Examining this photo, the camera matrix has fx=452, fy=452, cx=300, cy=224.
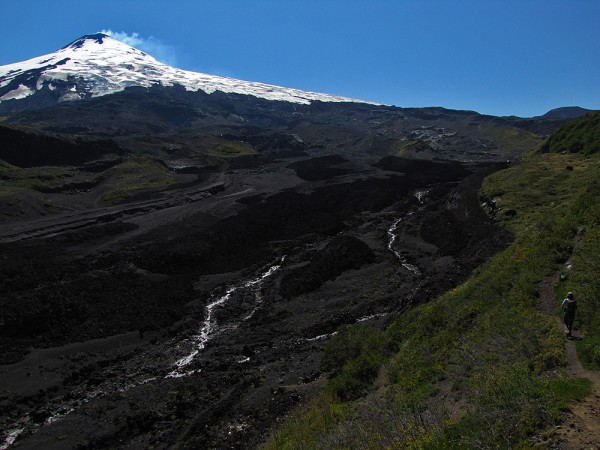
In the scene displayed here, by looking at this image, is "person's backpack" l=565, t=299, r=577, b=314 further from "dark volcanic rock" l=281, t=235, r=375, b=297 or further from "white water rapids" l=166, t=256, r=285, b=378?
"dark volcanic rock" l=281, t=235, r=375, b=297

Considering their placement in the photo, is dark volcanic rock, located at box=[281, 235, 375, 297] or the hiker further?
dark volcanic rock, located at box=[281, 235, 375, 297]

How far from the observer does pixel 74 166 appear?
109688 mm

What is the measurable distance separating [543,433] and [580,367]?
3.90 metres

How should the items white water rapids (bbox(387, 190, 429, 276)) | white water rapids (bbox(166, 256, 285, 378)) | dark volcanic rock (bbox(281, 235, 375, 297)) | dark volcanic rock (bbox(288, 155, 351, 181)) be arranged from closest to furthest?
white water rapids (bbox(166, 256, 285, 378)), dark volcanic rock (bbox(281, 235, 375, 297)), white water rapids (bbox(387, 190, 429, 276)), dark volcanic rock (bbox(288, 155, 351, 181))

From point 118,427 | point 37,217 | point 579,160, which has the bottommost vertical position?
point 118,427

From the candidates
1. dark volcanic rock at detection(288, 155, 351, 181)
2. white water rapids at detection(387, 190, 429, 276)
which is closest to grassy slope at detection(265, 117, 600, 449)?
white water rapids at detection(387, 190, 429, 276)

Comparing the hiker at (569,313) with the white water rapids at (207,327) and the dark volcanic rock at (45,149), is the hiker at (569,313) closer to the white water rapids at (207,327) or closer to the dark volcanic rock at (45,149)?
the white water rapids at (207,327)

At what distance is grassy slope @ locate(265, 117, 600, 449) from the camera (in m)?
11.5

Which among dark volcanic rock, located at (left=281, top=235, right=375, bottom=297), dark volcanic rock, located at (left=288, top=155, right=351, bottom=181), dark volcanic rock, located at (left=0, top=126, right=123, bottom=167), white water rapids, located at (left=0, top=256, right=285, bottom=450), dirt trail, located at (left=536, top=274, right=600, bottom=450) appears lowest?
white water rapids, located at (left=0, top=256, right=285, bottom=450)

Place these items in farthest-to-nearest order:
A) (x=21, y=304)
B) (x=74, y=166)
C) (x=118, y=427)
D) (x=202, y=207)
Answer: (x=74, y=166)
(x=202, y=207)
(x=21, y=304)
(x=118, y=427)

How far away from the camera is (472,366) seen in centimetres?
1570

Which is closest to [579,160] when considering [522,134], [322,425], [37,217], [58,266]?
[322,425]

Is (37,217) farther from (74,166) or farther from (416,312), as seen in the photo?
(416,312)

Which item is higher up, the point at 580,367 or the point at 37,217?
the point at 37,217
